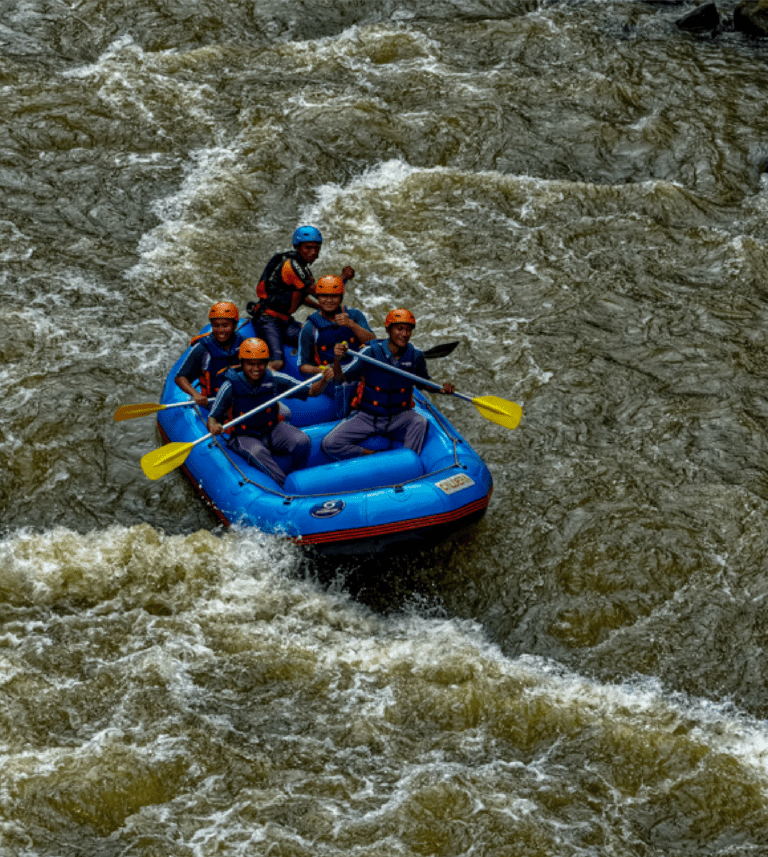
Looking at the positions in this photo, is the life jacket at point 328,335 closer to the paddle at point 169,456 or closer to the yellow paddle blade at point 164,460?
the paddle at point 169,456

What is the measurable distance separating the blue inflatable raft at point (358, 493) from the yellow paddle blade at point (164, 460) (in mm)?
194

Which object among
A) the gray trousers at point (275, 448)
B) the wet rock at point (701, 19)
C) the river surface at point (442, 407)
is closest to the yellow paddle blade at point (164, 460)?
the gray trousers at point (275, 448)

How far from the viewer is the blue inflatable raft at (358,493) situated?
288 inches

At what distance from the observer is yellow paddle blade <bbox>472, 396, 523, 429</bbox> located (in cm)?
838

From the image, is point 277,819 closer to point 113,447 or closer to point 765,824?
point 765,824

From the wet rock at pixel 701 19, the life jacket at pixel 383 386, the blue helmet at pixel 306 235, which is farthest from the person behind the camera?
the wet rock at pixel 701 19

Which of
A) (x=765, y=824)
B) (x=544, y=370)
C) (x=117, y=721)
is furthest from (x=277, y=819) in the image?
(x=544, y=370)

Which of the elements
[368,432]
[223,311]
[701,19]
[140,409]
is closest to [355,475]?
[368,432]

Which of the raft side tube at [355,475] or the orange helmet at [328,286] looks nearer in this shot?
the raft side tube at [355,475]

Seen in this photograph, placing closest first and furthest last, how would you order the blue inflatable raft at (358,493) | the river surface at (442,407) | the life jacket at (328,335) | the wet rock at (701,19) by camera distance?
the river surface at (442,407) < the blue inflatable raft at (358,493) < the life jacket at (328,335) < the wet rock at (701,19)

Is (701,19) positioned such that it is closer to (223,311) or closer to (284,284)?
(284,284)

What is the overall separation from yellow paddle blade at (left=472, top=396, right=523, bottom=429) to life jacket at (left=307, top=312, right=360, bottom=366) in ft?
3.38

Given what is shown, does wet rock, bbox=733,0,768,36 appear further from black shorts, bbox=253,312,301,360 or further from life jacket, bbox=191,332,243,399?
life jacket, bbox=191,332,243,399

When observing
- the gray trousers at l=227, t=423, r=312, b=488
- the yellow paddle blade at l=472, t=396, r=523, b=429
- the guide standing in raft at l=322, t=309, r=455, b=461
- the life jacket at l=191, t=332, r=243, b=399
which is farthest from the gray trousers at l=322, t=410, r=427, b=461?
the life jacket at l=191, t=332, r=243, b=399
